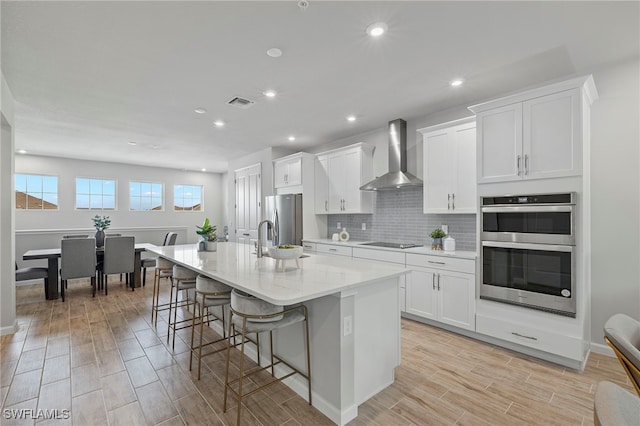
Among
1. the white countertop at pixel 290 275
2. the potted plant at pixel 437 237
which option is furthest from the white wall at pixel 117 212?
the potted plant at pixel 437 237

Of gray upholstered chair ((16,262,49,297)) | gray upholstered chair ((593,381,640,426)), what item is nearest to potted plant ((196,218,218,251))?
gray upholstered chair ((16,262,49,297))

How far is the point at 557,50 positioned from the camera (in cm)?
239

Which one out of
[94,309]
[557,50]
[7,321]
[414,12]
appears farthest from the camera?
[94,309]

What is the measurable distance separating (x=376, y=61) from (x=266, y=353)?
267cm

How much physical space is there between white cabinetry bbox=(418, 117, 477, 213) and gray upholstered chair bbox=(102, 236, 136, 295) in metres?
4.95

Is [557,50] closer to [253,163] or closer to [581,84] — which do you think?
[581,84]

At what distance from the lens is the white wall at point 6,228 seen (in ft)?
10.5

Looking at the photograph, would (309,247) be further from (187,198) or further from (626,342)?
(187,198)

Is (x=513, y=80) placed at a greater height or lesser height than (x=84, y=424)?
greater

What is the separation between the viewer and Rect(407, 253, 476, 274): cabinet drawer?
3055mm

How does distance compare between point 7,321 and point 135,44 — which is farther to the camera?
point 7,321

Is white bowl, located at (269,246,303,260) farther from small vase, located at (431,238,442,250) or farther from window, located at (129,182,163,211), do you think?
window, located at (129,182,163,211)

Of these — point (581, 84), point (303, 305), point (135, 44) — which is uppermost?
point (135, 44)

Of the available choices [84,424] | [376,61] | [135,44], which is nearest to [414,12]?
[376,61]
